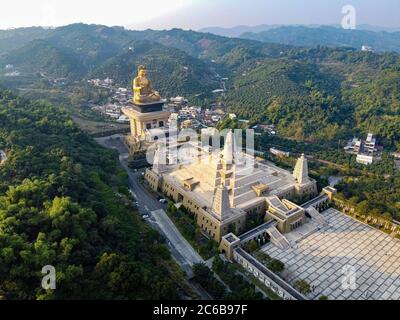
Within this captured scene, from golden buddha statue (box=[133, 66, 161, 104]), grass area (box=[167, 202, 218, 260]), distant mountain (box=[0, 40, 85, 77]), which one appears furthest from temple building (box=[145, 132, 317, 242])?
distant mountain (box=[0, 40, 85, 77])

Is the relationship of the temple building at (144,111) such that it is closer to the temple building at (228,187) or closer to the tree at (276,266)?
the temple building at (228,187)

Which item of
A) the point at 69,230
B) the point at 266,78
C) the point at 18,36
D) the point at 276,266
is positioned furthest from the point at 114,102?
the point at 18,36

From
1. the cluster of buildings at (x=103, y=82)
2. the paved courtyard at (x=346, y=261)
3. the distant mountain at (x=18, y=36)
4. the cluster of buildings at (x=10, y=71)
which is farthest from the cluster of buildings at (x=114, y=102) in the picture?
the distant mountain at (x=18, y=36)

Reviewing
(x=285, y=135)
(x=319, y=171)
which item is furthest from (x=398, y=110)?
(x=319, y=171)

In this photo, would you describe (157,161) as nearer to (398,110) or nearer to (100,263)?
(100,263)

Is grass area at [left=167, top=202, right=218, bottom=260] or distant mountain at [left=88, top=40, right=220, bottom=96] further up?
distant mountain at [left=88, top=40, right=220, bottom=96]

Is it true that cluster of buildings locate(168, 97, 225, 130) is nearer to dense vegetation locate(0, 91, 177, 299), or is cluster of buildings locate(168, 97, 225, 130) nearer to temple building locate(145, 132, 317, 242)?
temple building locate(145, 132, 317, 242)
